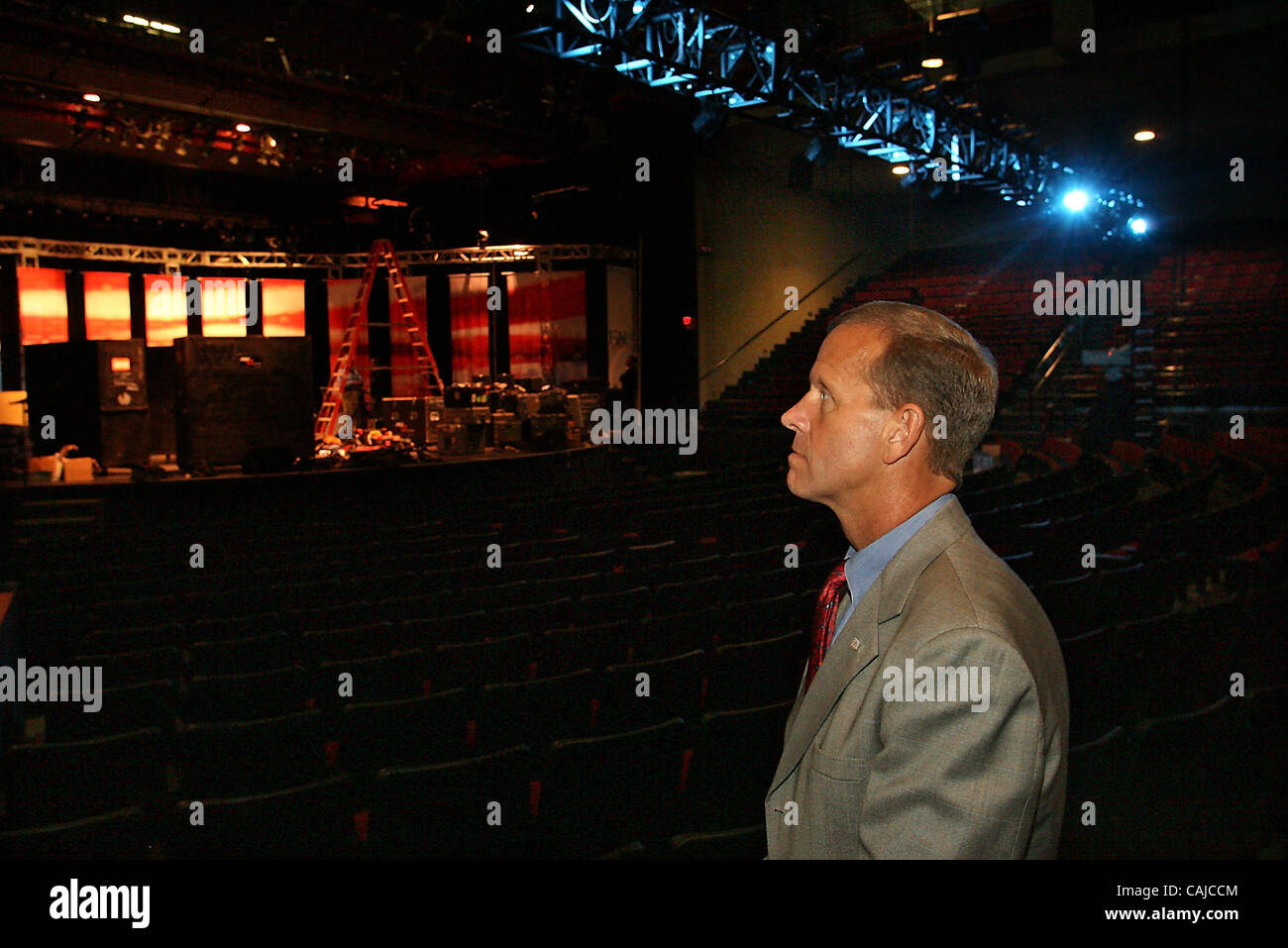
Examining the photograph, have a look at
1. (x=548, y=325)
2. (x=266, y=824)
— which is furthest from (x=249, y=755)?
(x=548, y=325)

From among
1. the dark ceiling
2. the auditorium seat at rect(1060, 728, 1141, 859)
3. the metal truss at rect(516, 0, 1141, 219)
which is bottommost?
the auditorium seat at rect(1060, 728, 1141, 859)

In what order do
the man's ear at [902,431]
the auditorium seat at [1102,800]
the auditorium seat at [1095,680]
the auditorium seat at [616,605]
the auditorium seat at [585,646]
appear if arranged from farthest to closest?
the auditorium seat at [616,605] < the auditorium seat at [585,646] < the auditorium seat at [1095,680] < the auditorium seat at [1102,800] < the man's ear at [902,431]

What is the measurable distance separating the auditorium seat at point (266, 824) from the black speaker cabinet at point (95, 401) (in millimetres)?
9628

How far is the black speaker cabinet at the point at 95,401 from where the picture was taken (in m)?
10.7

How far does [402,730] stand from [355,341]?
467 inches

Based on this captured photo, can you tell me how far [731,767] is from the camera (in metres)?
3.04

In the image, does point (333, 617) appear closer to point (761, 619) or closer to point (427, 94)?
point (761, 619)

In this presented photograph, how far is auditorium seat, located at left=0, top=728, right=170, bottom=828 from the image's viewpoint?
272cm

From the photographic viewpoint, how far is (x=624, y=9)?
7301 mm

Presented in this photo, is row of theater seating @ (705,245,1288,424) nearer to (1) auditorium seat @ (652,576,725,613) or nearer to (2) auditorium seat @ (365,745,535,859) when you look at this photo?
(1) auditorium seat @ (652,576,725,613)

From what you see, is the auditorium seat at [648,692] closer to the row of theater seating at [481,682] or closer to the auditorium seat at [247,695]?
the row of theater seating at [481,682]

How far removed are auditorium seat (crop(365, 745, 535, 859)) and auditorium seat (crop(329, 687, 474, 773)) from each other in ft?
1.51

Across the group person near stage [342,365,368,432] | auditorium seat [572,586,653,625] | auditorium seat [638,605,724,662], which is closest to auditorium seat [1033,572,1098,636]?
auditorium seat [638,605,724,662]

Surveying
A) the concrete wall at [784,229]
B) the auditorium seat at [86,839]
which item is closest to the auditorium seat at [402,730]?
the auditorium seat at [86,839]
